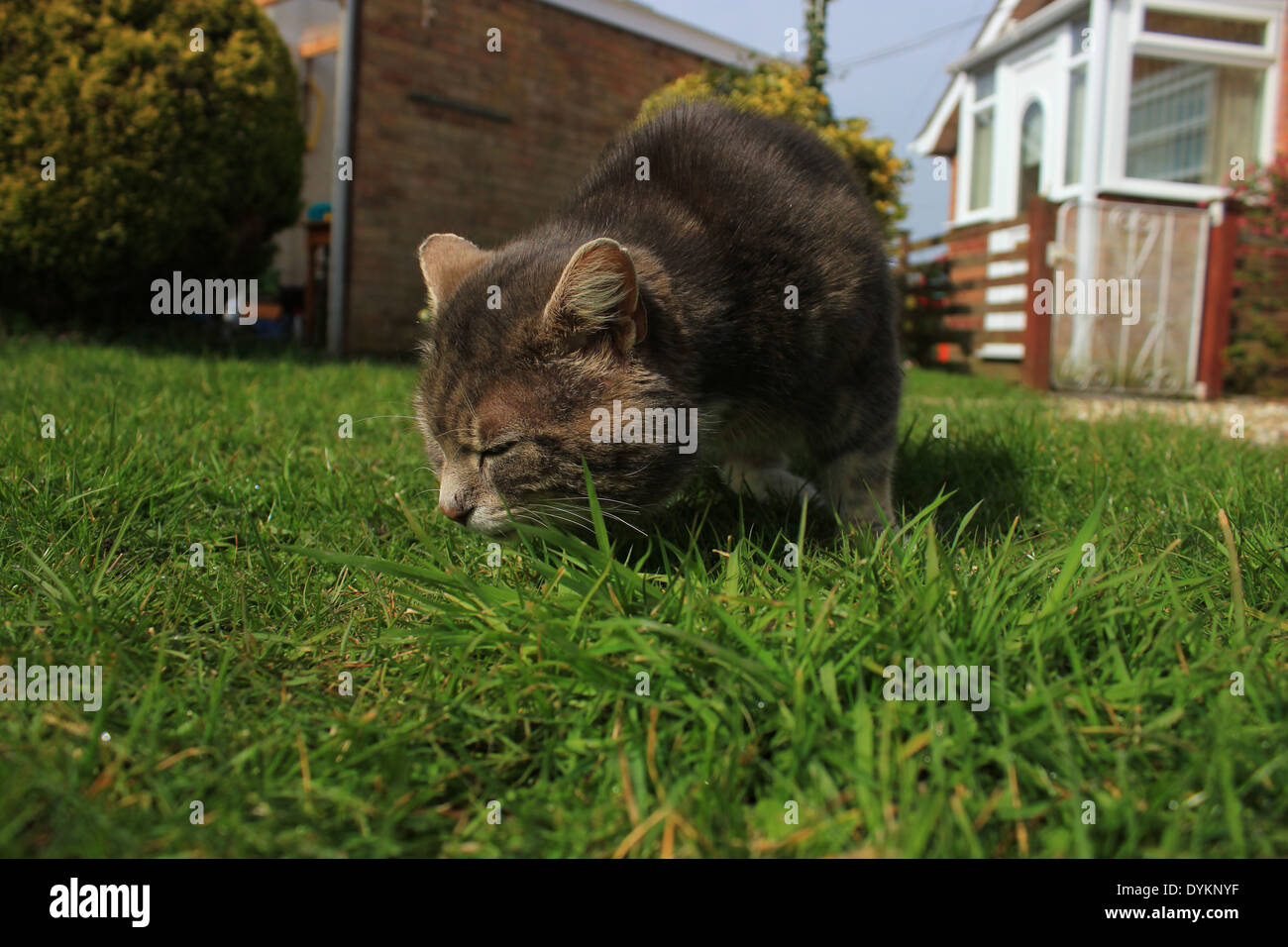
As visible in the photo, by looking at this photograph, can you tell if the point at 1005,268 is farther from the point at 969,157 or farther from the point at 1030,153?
the point at 969,157

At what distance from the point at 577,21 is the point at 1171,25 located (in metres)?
6.47

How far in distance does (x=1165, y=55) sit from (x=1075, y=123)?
100 cm

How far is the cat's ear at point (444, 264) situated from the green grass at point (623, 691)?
2.25ft

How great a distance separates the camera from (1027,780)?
4.07 feet

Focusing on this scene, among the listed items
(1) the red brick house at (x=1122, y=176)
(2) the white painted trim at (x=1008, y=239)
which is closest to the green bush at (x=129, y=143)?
(2) the white painted trim at (x=1008, y=239)

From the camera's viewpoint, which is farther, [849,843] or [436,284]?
[436,284]

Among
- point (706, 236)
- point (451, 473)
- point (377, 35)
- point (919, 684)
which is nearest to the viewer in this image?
point (919, 684)

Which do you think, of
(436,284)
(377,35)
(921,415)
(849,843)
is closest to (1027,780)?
(849,843)

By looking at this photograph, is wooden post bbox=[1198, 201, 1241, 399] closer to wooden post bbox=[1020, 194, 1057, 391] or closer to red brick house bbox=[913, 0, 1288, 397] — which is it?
red brick house bbox=[913, 0, 1288, 397]

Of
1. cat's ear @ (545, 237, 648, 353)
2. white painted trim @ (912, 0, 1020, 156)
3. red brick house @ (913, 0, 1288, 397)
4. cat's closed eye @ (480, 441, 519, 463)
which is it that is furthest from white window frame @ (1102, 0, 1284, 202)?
cat's closed eye @ (480, 441, 519, 463)

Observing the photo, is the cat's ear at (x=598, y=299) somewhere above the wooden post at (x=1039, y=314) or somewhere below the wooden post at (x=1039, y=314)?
below

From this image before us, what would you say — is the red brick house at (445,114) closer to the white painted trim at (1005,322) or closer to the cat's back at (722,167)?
the white painted trim at (1005,322)

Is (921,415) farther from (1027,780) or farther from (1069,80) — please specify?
(1069,80)

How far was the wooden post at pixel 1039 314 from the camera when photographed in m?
7.96
